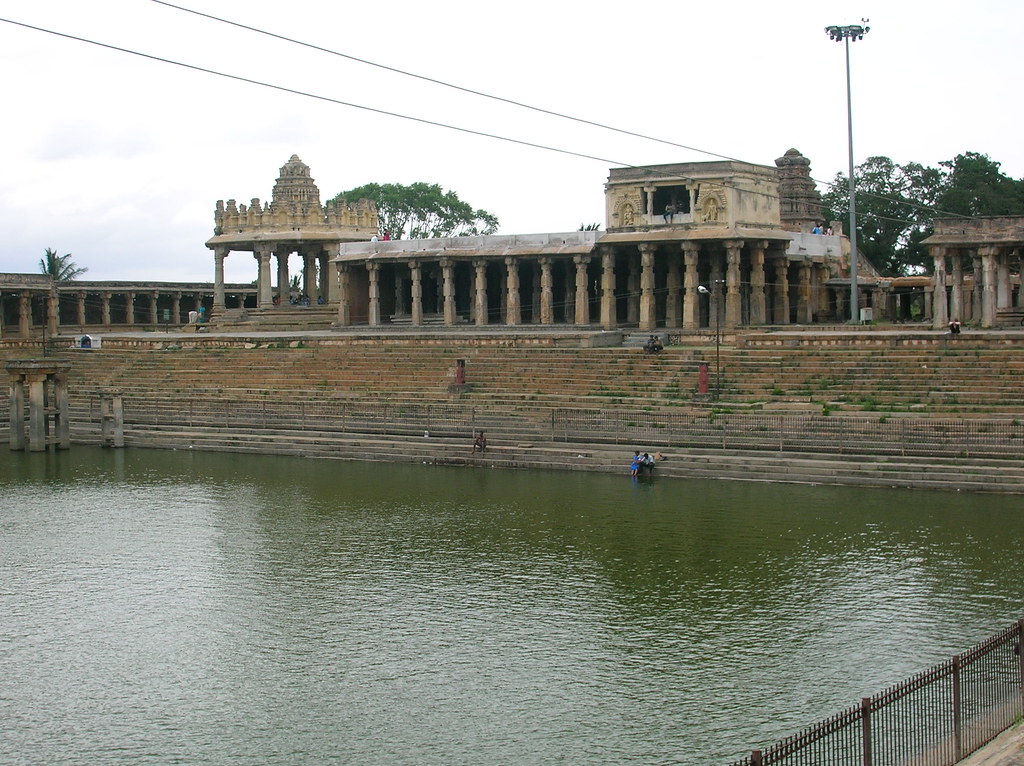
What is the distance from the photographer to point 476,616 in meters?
20.5

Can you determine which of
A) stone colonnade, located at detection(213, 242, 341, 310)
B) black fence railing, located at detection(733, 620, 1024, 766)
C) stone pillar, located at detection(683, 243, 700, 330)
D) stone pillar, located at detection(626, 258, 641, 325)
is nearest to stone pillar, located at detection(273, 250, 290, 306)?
stone colonnade, located at detection(213, 242, 341, 310)

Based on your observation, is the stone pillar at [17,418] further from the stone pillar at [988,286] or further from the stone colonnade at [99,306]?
the stone pillar at [988,286]

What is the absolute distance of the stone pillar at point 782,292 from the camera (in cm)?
5553

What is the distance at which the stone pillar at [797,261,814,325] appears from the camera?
56.9 meters

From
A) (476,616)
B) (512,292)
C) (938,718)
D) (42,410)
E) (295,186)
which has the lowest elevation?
(476,616)

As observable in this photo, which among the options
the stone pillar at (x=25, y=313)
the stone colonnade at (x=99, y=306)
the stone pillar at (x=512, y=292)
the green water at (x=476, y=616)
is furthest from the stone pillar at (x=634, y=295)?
the stone pillar at (x=25, y=313)

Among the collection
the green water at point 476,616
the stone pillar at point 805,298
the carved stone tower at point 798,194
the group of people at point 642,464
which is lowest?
the green water at point 476,616

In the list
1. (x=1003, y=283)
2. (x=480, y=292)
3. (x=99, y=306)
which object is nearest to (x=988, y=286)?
(x=1003, y=283)

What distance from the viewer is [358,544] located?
26.2 metres

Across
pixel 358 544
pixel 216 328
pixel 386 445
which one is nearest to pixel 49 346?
pixel 216 328

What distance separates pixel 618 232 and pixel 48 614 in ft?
123

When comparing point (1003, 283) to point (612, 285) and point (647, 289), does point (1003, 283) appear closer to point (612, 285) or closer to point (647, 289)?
point (647, 289)

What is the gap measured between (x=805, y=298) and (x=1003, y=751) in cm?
4586

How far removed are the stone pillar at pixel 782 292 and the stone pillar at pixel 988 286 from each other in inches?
426
